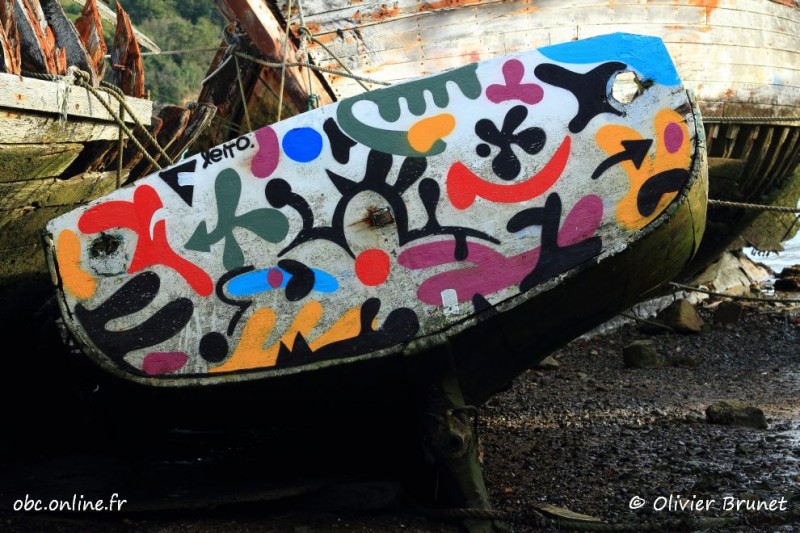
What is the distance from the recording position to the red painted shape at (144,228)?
12.7ft

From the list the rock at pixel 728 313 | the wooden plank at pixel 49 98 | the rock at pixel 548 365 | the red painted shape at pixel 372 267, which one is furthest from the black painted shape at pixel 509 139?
the rock at pixel 728 313

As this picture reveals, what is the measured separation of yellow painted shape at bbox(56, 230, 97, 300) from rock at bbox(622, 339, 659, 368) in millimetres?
4907

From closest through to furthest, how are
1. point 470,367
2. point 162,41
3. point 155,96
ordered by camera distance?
point 470,367, point 155,96, point 162,41

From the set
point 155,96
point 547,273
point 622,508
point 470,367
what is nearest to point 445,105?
point 547,273

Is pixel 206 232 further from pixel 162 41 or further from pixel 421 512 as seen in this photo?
pixel 162 41

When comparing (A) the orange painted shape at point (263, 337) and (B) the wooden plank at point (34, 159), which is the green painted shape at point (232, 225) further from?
(B) the wooden plank at point (34, 159)

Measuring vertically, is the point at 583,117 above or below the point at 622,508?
above

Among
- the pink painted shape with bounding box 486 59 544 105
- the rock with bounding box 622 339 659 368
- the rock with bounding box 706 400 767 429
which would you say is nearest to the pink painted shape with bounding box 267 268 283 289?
the pink painted shape with bounding box 486 59 544 105

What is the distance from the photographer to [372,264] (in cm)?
381

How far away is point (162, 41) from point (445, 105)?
4621cm

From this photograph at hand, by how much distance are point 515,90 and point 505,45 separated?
4094mm

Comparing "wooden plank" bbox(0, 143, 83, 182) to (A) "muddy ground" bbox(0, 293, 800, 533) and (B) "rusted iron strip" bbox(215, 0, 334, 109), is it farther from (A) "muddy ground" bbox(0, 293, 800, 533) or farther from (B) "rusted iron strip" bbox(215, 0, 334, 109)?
(B) "rusted iron strip" bbox(215, 0, 334, 109)

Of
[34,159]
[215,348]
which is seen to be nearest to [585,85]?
[215,348]

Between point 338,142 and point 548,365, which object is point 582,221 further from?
point 548,365
